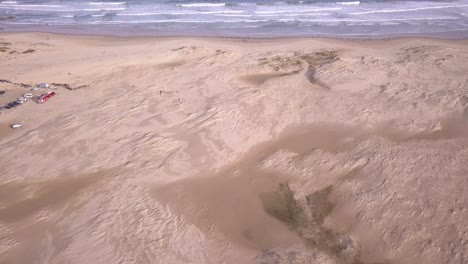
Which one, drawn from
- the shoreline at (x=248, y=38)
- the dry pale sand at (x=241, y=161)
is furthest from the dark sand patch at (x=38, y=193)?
the shoreline at (x=248, y=38)

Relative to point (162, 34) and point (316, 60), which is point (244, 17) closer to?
point (162, 34)

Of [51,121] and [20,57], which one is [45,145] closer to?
[51,121]

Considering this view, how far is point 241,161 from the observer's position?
12.3 meters

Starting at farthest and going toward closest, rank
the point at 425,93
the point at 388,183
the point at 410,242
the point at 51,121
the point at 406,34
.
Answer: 1. the point at 406,34
2. the point at 425,93
3. the point at 51,121
4. the point at 388,183
5. the point at 410,242

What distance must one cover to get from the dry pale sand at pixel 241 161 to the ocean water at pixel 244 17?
6.17 meters

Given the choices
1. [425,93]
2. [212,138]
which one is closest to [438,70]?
[425,93]

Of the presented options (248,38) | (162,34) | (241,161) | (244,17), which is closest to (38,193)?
(241,161)

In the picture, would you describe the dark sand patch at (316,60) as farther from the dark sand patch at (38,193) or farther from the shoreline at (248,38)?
the dark sand patch at (38,193)

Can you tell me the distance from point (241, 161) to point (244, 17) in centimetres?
1825

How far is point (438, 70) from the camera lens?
17.1m

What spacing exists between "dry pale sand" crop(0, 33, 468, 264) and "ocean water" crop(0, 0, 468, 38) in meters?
6.17

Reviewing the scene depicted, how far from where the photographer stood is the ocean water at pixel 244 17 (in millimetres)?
24656

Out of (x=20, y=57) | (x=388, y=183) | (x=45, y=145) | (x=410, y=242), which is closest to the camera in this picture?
(x=410, y=242)

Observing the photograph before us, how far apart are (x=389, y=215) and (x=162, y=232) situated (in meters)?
6.14
